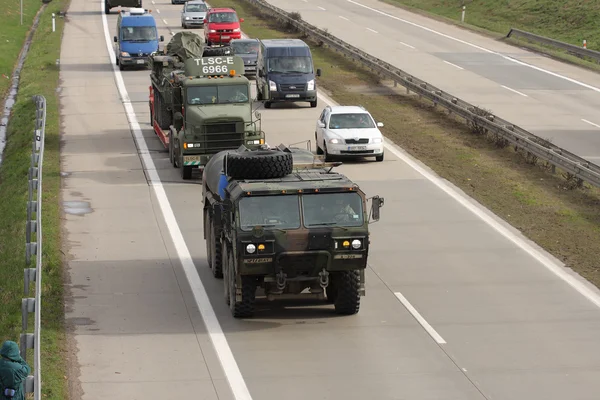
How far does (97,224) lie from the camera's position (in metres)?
25.1

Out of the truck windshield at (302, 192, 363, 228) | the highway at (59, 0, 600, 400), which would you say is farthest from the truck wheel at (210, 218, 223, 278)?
the truck windshield at (302, 192, 363, 228)

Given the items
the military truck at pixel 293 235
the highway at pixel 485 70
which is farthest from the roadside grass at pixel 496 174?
the military truck at pixel 293 235

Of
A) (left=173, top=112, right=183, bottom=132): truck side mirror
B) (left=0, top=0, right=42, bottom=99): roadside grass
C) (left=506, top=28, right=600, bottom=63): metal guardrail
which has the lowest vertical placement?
(left=0, top=0, right=42, bottom=99): roadside grass

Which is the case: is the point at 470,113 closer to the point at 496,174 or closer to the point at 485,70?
the point at 496,174

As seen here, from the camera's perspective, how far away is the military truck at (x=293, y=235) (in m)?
17.3

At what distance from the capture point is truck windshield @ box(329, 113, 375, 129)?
32844 mm

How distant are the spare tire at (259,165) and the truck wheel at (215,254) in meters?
1.76

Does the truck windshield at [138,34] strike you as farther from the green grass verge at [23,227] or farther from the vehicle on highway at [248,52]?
the vehicle on highway at [248,52]

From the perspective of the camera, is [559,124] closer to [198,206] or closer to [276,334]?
[198,206]

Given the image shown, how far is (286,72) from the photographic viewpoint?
42094 mm

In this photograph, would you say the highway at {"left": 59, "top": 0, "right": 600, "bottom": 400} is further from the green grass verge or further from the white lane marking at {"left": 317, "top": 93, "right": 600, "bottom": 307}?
the green grass verge

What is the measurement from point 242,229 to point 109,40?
47.5 metres

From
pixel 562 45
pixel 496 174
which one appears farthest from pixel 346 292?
pixel 562 45

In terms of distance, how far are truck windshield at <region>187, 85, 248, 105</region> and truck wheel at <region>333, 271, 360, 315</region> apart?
1247cm
